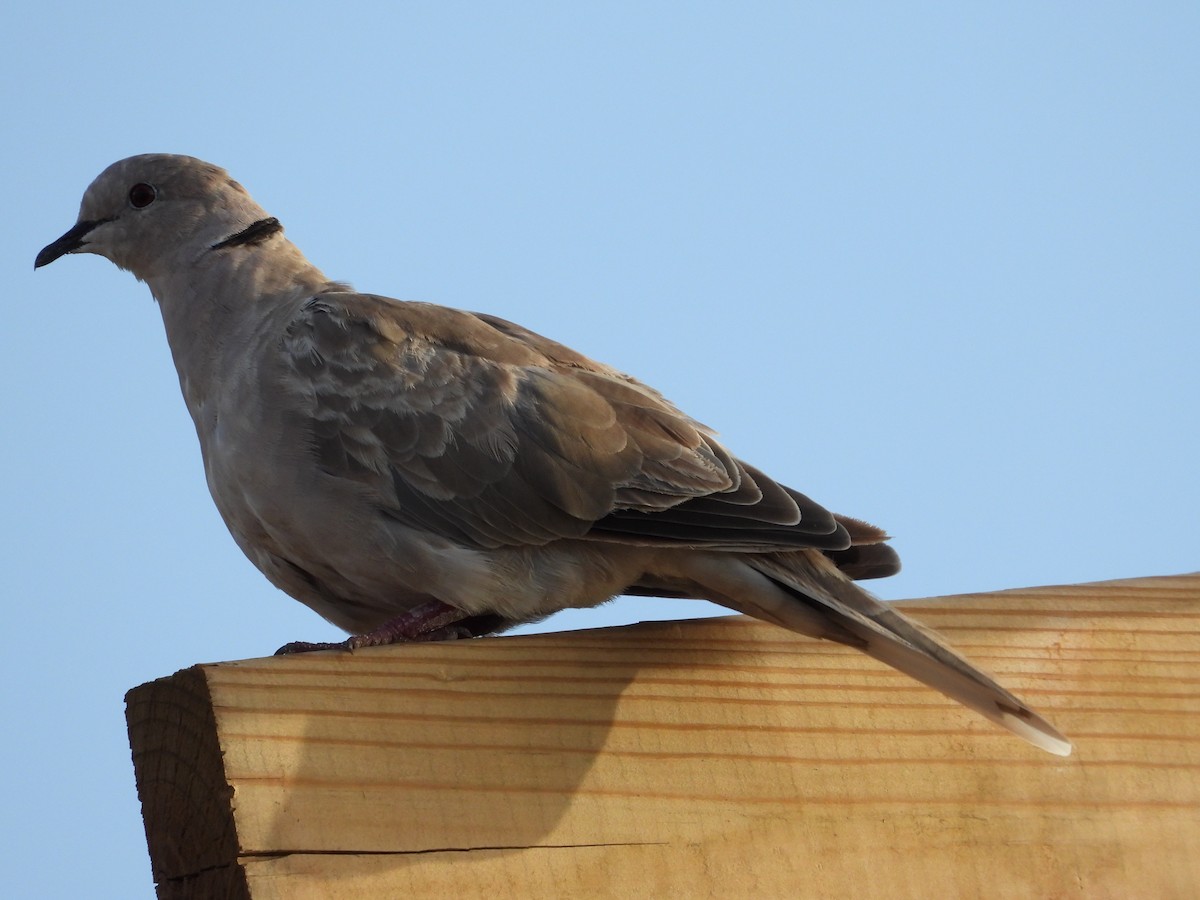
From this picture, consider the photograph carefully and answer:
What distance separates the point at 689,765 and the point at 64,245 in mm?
2448

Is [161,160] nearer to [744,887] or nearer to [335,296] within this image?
[335,296]

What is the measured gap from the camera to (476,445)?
9.86ft

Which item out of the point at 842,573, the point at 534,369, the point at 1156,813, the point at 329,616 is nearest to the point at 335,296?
the point at 534,369

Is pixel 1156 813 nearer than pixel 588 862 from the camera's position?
No

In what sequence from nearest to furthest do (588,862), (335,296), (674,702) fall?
(588,862)
(674,702)
(335,296)

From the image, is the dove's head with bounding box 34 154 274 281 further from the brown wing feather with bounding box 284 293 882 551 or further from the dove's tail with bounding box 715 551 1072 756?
the dove's tail with bounding box 715 551 1072 756

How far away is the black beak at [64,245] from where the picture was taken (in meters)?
3.90

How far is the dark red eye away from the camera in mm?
3844

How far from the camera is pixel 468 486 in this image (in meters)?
2.96

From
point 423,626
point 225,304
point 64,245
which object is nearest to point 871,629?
point 423,626

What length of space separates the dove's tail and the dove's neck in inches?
46.5

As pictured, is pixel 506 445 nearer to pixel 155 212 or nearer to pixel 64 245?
pixel 155 212

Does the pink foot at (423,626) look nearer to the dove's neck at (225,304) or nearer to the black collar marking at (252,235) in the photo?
the dove's neck at (225,304)

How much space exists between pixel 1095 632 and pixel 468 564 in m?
1.09
